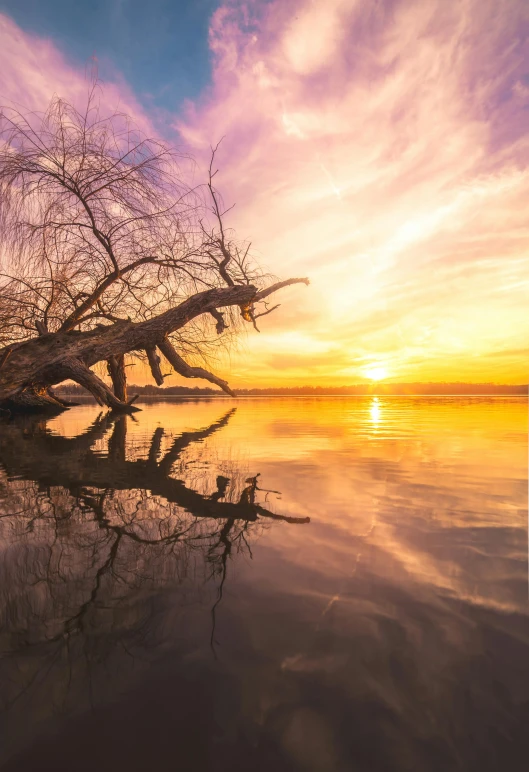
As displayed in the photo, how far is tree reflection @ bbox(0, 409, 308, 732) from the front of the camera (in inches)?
60.5

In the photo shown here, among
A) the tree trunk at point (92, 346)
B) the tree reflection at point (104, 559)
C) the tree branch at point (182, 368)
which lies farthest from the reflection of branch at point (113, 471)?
the tree branch at point (182, 368)

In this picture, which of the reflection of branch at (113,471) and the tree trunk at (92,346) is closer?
the reflection of branch at (113,471)

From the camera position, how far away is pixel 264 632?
1.68 metres

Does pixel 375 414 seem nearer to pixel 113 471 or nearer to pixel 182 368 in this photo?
pixel 182 368

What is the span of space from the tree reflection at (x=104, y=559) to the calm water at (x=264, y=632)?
11 mm

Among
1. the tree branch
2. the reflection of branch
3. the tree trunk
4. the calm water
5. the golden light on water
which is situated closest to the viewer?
the calm water

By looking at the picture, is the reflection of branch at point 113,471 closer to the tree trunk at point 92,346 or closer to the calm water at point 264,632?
the calm water at point 264,632

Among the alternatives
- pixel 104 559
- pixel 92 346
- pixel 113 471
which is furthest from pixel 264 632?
pixel 92 346

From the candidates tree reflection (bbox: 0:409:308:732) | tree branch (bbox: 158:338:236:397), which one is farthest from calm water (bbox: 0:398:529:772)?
tree branch (bbox: 158:338:236:397)

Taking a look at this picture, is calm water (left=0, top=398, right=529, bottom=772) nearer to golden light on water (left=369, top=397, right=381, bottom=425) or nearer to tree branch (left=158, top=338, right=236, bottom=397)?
tree branch (left=158, top=338, right=236, bottom=397)

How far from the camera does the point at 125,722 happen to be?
1221 mm

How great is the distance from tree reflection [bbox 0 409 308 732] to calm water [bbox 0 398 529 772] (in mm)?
11

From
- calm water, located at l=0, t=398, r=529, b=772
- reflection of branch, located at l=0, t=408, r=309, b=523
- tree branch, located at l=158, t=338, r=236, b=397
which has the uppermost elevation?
tree branch, located at l=158, t=338, r=236, b=397

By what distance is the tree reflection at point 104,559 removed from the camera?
1.54 meters
